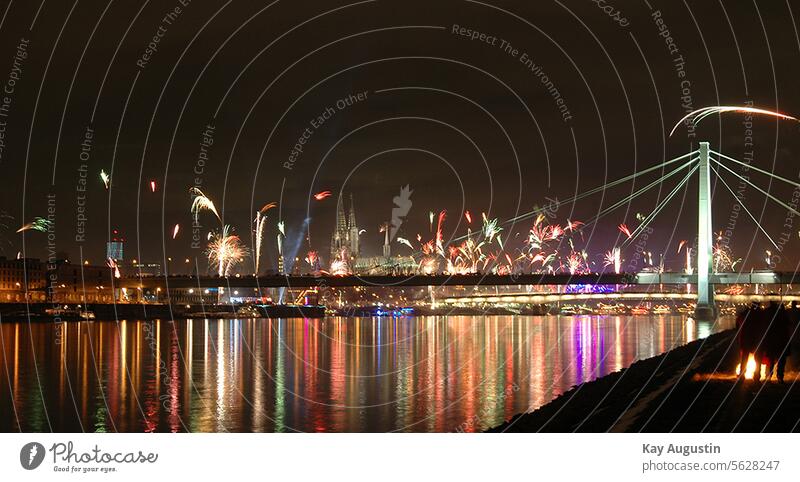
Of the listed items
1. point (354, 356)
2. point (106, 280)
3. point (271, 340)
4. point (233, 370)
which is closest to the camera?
point (233, 370)

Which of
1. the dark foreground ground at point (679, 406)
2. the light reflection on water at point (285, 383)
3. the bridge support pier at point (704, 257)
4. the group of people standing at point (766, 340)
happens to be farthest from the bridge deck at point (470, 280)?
the group of people standing at point (766, 340)

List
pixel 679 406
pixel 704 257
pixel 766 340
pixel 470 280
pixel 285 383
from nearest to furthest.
→ 1. pixel 679 406
2. pixel 766 340
3. pixel 285 383
4. pixel 704 257
5. pixel 470 280

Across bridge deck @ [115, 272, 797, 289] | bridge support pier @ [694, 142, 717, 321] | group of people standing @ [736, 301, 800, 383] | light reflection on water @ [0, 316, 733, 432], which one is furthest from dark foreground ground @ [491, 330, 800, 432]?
bridge deck @ [115, 272, 797, 289]

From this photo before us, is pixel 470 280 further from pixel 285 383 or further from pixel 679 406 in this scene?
pixel 679 406

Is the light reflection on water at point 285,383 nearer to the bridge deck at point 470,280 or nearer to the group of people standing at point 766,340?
the group of people standing at point 766,340

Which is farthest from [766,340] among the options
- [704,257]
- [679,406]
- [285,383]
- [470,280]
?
[470,280]
